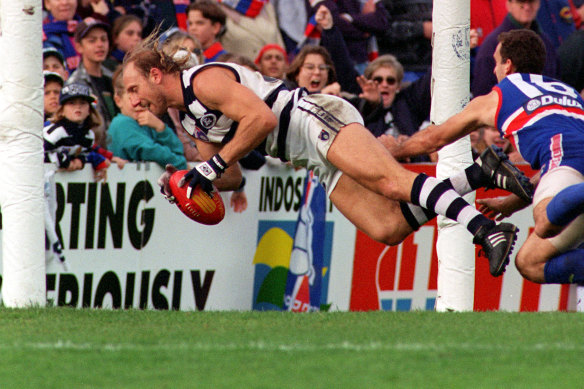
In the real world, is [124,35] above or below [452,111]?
above

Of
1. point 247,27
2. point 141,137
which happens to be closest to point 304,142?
point 141,137

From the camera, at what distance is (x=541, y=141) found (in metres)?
7.09

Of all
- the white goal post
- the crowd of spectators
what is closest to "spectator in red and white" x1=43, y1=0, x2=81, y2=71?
the crowd of spectators

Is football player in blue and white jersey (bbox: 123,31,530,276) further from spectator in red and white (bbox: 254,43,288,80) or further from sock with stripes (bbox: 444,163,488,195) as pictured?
spectator in red and white (bbox: 254,43,288,80)

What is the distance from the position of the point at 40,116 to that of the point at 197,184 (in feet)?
4.26

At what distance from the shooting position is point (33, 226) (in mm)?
7500

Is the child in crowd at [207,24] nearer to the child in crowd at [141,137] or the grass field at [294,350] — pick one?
the child in crowd at [141,137]

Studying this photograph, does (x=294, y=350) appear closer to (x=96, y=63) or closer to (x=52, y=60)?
(x=52, y=60)

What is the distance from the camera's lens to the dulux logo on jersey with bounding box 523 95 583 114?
7.18 m

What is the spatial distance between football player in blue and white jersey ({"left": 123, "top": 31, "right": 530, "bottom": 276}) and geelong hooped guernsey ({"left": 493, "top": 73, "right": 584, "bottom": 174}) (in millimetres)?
211

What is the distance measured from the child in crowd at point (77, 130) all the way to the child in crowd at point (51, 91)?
26cm

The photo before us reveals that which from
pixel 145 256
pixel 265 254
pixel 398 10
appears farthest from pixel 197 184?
pixel 398 10

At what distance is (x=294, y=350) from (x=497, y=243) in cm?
177

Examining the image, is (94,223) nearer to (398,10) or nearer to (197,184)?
(197,184)
